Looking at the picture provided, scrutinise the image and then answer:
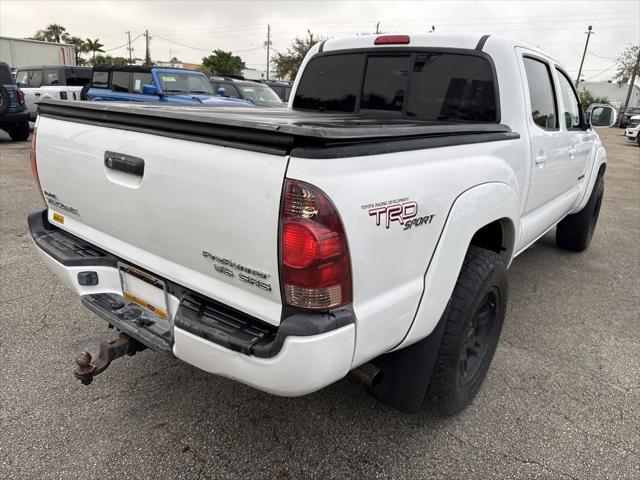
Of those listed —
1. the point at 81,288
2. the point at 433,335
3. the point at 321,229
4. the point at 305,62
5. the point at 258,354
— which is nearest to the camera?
the point at 321,229

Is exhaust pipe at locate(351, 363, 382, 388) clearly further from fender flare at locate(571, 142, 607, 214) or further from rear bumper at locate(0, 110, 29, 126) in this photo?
rear bumper at locate(0, 110, 29, 126)

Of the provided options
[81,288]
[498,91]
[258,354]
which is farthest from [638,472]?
[81,288]

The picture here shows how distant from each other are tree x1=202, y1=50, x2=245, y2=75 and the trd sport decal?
5410cm

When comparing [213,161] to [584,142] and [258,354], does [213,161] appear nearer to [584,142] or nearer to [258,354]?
[258,354]

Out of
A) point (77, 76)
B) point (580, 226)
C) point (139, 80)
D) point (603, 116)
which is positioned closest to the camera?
point (603, 116)

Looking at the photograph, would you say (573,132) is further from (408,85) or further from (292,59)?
(292,59)

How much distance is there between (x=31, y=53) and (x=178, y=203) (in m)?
31.6

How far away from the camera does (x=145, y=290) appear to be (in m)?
2.19

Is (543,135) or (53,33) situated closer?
(543,135)

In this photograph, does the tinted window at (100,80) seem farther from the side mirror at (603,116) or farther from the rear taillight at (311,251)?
→ the rear taillight at (311,251)

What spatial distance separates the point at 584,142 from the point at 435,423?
10.1 ft

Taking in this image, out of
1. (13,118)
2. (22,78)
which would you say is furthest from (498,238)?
(22,78)

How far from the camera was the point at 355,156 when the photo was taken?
1.63 metres

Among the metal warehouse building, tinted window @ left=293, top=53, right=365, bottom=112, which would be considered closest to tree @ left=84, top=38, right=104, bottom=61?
the metal warehouse building
